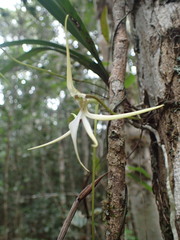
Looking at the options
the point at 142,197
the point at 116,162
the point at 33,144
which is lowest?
the point at 142,197

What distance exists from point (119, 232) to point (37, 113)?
412cm

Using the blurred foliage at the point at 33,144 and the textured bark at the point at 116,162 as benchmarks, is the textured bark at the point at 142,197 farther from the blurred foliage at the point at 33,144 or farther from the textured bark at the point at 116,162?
the blurred foliage at the point at 33,144

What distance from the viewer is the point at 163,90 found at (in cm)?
68

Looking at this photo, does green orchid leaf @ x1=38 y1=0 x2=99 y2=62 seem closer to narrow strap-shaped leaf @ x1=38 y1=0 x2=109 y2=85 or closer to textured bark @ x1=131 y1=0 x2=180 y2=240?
narrow strap-shaped leaf @ x1=38 y1=0 x2=109 y2=85

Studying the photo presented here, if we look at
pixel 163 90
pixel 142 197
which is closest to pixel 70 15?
pixel 163 90

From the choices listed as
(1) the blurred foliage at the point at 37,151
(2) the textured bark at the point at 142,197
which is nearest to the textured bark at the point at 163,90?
(2) the textured bark at the point at 142,197

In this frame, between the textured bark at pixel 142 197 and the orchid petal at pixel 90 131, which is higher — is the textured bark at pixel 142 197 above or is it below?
below

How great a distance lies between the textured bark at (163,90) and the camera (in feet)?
2.03

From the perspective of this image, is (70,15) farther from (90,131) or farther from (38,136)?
(38,136)

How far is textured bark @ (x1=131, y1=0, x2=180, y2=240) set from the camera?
2.03 feet

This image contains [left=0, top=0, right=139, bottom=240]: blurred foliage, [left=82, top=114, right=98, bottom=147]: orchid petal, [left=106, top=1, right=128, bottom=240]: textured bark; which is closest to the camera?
[left=82, top=114, right=98, bottom=147]: orchid petal

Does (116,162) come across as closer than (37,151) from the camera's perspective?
Yes

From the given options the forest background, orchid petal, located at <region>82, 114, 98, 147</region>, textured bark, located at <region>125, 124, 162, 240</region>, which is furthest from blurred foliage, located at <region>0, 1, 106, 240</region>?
orchid petal, located at <region>82, 114, 98, 147</region>

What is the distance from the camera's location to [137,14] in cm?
83
